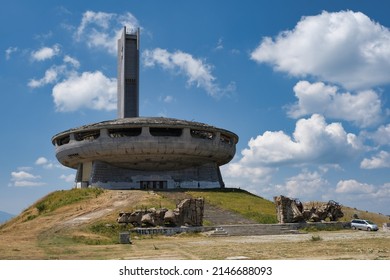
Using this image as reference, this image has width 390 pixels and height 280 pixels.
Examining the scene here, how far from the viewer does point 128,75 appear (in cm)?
7744

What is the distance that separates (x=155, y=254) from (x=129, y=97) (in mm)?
60824

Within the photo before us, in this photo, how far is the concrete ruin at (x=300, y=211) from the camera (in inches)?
1372

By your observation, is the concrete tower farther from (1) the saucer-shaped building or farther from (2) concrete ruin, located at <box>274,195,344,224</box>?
(2) concrete ruin, located at <box>274,195,344,224</box>

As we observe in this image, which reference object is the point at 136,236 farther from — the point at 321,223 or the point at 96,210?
the point at 321,223

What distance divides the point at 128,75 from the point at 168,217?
164 feet

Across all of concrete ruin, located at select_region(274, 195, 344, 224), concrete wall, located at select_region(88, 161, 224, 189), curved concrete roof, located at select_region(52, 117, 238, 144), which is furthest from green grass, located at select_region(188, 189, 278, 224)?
curved concrete roof, located at select_region(52, 117, 238, 144)

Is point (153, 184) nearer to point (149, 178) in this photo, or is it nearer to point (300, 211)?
point (149, 178)

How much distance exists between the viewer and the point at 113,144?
174 ft

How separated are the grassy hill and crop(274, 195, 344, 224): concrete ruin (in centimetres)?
306

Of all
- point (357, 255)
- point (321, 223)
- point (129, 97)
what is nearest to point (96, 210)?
point (321, 223)

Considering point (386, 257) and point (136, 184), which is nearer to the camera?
point (386, 257)

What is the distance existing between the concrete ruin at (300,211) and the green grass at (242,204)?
283 cm

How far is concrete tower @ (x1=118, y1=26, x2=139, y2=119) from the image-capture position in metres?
76.3

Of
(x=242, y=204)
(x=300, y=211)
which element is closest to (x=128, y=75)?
(x=242, y=204)
